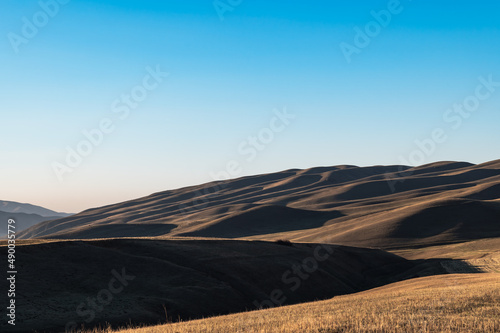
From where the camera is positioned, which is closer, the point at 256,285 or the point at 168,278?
the point at 168,278

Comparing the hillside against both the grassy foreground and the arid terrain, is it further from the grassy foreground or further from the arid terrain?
the grassy foreground

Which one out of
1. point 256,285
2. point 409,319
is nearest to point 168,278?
point 256,285

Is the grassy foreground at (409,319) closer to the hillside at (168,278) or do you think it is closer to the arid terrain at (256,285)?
the arid terrain at (256,285)

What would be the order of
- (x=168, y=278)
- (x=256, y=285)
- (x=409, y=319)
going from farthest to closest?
(x=256, y=285) → (x=168, y=278) → (x=409, y=319)

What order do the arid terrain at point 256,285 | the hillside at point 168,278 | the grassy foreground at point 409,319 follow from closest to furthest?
the grassy foreground at point 409,319 < the arid terrain at point 256,285 < the hillside at point 168,278

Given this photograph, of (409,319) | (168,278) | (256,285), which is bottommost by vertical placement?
(256,285)

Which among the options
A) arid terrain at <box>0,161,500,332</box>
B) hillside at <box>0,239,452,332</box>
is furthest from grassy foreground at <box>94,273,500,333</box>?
hillside at <box>0,239,452,332</box>

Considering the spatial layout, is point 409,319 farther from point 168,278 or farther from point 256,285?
point 256,285

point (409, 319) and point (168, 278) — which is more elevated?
point (409, 319)

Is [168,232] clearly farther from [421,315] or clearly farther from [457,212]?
[421,315]

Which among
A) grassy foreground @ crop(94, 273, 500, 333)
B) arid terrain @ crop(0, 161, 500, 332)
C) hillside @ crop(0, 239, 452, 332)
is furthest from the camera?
hillside @ crop(0, 239, 452, 332)

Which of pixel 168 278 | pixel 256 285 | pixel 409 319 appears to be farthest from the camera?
pixel 256 285

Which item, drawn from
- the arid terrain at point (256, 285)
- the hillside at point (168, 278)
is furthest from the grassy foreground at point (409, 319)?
the hillside at point (168, 278)

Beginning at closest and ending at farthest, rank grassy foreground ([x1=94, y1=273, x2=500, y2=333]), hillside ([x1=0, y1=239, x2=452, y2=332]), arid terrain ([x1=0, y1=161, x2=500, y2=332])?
grassy foreground ([x1=94, y1=273, x2=500, y2=333])
arid terrain ([x1=0, y1=161, x2=500, y2=332])
hillside ([x1=0, y1=239, x2=452, y2=332])
